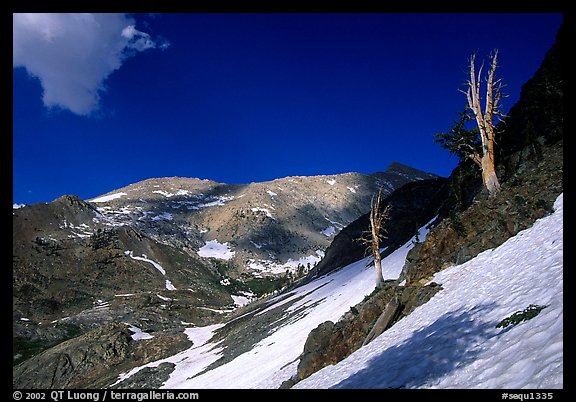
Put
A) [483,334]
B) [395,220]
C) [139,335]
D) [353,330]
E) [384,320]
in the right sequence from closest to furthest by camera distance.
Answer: [483,334], [384,320], [353,330], [395,220], [139,335]

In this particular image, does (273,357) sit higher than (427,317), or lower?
lower

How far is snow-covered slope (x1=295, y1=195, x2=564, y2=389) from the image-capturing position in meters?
7.20

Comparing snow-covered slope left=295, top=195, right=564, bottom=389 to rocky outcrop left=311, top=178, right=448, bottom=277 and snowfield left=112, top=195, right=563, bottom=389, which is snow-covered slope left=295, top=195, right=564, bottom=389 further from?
rocky outcrop left=311, top=178, right=448, bottom=277

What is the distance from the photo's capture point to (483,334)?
9.84 meters

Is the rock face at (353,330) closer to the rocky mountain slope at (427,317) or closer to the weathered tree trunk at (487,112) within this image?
the rocky mountain slope at (427,317)

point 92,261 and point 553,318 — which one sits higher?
point 92,261

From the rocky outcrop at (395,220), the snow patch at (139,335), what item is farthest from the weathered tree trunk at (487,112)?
the snow patch at (139,335)

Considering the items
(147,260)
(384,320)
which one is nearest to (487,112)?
(384,320)

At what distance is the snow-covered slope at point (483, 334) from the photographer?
7.20m

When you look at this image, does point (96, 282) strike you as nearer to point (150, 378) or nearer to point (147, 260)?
point (147, 260)

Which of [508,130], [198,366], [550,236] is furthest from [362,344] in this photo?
[508,130]
